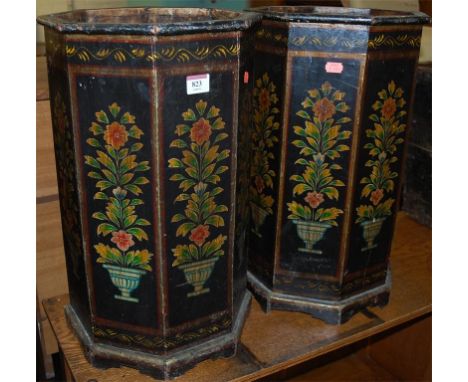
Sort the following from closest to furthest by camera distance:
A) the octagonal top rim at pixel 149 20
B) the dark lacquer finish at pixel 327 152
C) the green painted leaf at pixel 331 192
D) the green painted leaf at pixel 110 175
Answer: the octagonal top rim at pixel 149 20 < the green painted leaf at pixel 110 175 < the dark lacquer finish at pixel 327 152 < the green painted leaf at pixel 331 192

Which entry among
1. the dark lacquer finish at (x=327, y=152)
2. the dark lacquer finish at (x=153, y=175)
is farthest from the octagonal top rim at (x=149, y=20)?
the dark lacquer finish at (x=327, y=152)

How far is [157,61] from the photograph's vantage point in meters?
0.83

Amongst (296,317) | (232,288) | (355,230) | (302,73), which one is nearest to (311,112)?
(302,73)

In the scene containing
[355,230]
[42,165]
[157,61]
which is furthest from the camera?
[42,165]

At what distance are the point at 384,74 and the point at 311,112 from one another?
16cm

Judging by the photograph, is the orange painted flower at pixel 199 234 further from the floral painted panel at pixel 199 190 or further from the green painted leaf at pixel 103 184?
the green painted leaf at pixel 103 184

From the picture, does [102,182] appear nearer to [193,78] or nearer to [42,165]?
[193,78]

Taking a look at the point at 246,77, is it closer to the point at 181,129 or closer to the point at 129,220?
the point at 181,129

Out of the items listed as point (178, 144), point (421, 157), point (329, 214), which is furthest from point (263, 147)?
point (421, 157)

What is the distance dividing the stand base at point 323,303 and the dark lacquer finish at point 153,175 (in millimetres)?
153

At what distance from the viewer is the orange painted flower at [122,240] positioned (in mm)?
962

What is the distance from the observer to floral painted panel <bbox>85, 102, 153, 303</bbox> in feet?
2.90

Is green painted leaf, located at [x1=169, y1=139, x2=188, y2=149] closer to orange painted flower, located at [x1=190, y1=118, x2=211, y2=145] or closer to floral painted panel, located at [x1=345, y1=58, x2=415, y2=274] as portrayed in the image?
orange painted flower, located at [x1=190, y1=118, x2=211, y2=145]

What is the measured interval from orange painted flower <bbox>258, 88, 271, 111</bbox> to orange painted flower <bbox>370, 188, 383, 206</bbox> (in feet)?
0.99
